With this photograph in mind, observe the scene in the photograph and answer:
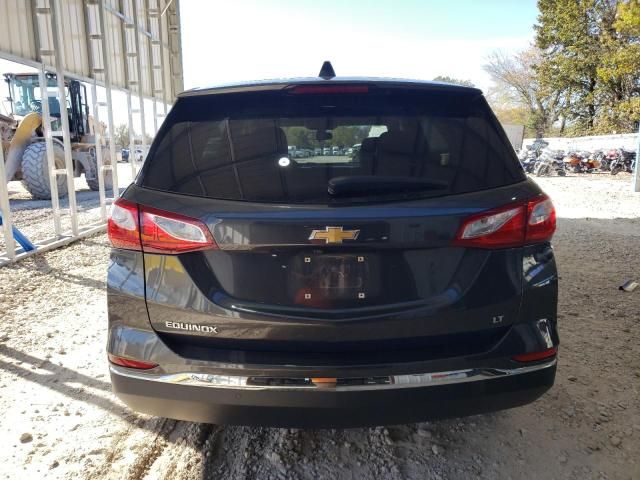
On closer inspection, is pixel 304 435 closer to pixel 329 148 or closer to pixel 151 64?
pixel 329 148

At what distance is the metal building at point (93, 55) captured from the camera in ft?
20.3

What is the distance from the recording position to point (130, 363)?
1874 millimetres

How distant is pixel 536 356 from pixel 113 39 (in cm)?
993

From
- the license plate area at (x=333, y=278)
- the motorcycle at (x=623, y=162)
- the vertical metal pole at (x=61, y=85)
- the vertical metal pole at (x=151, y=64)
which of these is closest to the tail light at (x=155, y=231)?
the license plate area at (x=333, y=278)

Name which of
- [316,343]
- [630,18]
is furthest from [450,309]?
[630,18]

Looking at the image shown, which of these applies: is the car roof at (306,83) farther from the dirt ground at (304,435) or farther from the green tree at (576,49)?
the green tree at (576,49)

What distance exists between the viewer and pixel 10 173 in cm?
1078

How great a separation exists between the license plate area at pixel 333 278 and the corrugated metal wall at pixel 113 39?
19.7 ft

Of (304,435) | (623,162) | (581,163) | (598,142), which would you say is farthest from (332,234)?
(598,142)

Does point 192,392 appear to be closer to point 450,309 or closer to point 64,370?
point 450,309

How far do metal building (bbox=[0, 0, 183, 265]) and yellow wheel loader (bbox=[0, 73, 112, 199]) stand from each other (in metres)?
1.37

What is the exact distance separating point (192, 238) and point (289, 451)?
1.21 m

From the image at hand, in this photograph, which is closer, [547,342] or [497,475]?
[547,342]

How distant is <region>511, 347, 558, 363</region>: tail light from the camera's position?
6.07 feet
